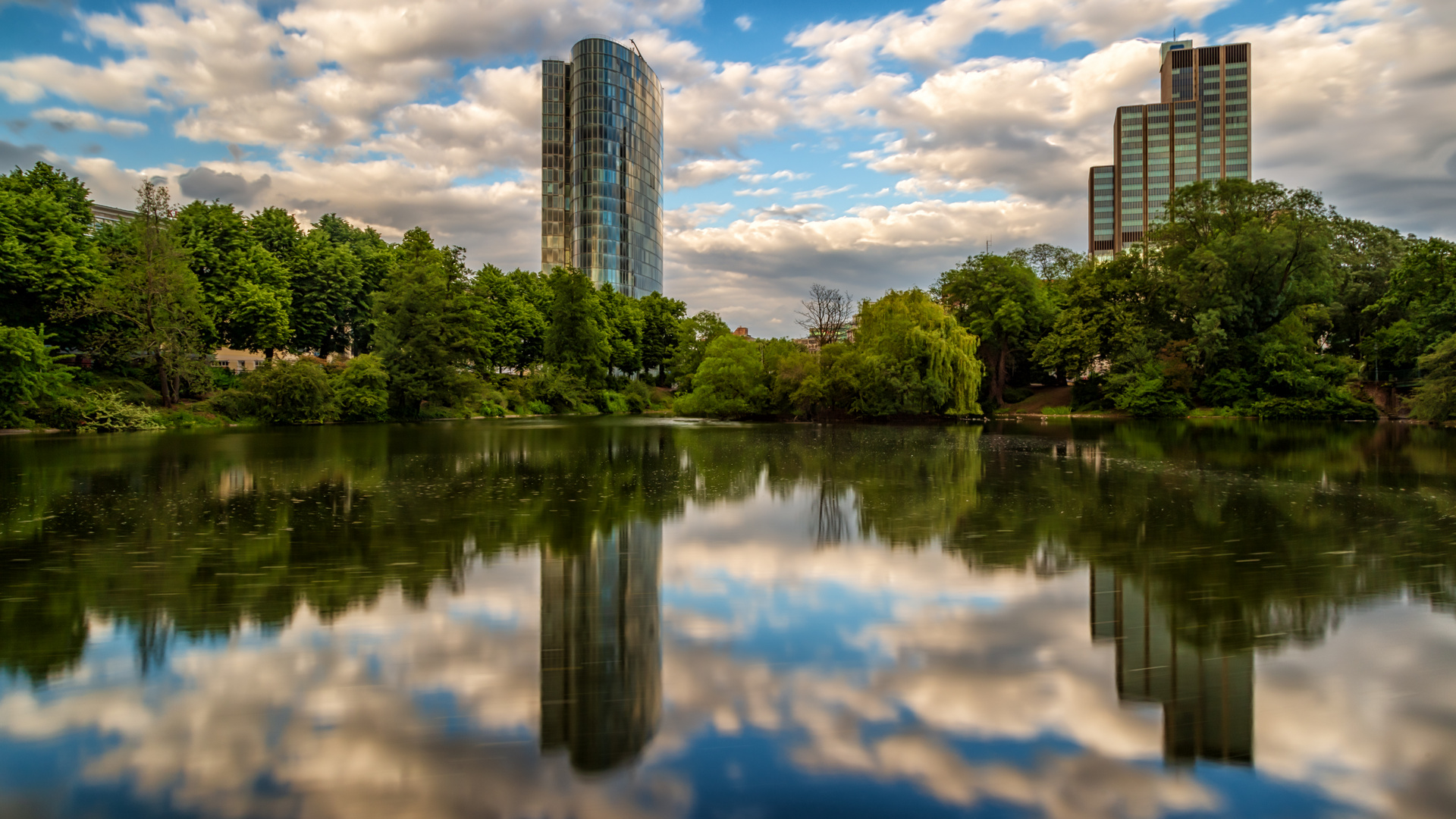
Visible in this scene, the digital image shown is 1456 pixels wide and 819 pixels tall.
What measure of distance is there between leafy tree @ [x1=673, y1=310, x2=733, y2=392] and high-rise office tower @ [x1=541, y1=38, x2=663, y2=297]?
47.8 metres

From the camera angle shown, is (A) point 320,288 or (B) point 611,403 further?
(B) point 611,403

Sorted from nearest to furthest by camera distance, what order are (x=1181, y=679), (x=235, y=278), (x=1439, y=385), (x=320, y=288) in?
(x=1181, y=679)
(x=1439, y=385)
(x=235, y=278)
(x=320, y=288)

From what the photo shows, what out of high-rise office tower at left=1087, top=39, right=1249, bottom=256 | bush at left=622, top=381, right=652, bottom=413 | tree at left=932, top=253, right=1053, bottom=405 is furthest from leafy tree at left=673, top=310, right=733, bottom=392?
high-rise office tower at left=1087, top=39, right=1249, bottom=256

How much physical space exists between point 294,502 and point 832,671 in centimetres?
1028

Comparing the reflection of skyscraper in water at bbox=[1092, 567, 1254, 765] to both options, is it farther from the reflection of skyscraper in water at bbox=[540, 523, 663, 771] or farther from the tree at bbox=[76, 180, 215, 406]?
the tree at bbox=[76, 180, 215, 406]

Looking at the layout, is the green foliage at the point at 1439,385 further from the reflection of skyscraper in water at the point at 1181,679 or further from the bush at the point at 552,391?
the bush at the point at 552,391

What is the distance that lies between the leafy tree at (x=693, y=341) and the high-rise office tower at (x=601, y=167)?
157ft

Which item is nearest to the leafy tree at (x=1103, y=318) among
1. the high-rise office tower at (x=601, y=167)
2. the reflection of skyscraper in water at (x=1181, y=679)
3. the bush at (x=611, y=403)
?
the bush at (x=611, y=403)

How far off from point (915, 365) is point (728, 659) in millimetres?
37708

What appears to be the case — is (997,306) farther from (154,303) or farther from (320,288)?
(154,303)

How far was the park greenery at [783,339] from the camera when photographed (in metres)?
35.7

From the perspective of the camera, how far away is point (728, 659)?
15.9 ft

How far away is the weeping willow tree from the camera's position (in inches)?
1592

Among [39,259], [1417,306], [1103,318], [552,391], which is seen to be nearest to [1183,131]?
[1103,318]
